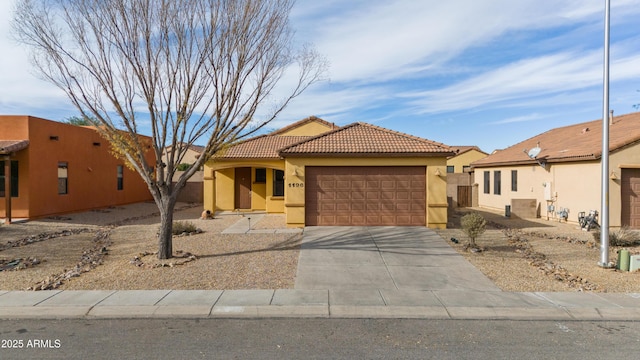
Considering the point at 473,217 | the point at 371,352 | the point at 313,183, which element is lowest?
the point at 371,352

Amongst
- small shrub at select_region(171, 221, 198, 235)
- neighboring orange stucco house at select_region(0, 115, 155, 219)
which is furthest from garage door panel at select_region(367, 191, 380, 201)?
neighboring orange stucco house at select_region(0, 115, 155, 219)

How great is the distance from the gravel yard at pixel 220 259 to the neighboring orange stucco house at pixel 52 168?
188 centimetres

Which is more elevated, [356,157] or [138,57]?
[138,57]

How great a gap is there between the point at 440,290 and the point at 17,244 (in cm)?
1247

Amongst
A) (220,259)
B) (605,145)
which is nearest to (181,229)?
(220,259)

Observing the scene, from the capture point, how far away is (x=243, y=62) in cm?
984

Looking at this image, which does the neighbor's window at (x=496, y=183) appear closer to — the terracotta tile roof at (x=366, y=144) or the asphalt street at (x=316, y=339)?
the terracotta tile roof at (x=366, y=144)

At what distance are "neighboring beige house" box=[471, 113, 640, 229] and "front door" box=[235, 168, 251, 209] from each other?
13793mm

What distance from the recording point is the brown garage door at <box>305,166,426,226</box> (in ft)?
48.5

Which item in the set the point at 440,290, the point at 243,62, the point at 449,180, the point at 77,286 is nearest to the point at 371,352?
the point at 440,290

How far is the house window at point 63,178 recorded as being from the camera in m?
19.1

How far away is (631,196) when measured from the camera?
15484 millimetres

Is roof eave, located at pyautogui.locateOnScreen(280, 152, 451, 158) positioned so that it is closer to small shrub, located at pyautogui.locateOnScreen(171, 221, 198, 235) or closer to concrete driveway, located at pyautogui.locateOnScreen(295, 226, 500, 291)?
concrete driveway, located at pyautogui.locateOnScreen(295, 226, 500, 291)

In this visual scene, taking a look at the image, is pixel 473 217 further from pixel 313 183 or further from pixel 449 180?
pixel 449 180
